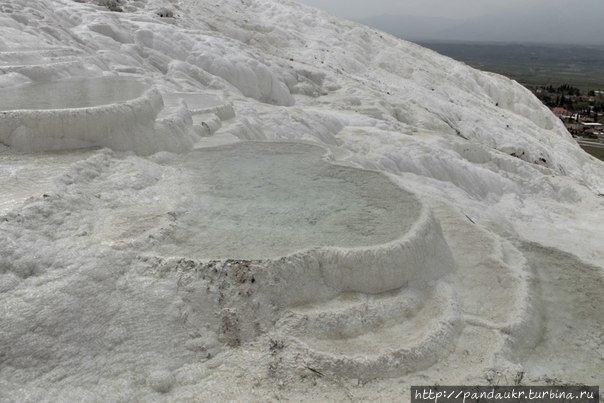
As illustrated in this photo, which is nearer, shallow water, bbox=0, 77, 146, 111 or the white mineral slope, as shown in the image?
the white mineral slope

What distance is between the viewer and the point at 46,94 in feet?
36.8

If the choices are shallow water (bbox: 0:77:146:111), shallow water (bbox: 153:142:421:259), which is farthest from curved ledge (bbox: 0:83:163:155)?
shallow water (bbox: 153:142:421:259)

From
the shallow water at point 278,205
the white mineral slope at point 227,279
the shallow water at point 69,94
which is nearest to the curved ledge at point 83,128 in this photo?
the white mineral slope at point 227,279

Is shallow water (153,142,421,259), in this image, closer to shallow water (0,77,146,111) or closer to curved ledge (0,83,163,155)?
curved ledge (0,83,163,155)

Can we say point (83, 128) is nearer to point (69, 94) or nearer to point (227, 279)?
point (69, 94)

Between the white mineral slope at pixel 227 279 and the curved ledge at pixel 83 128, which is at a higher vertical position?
the curved ledge at pixel 83 128

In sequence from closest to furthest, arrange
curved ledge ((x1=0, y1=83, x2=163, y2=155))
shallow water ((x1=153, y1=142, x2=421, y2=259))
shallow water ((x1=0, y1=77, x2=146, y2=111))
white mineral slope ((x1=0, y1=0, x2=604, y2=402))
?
white mineral slope ((x1=0, y1=0, x2=604, y2=402)) < shallow water ((x1=153, y1=142, x2=421, y2=259)) < curved ledge ((x1=0, y1=83, x2=163, y2=155)) < shallow water ((x1=0, y1=77, x2=146, y2=111))

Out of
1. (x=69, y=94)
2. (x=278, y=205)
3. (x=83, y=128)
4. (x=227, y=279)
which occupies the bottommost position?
(x=227, y=279)

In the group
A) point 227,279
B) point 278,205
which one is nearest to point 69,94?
point 278,205

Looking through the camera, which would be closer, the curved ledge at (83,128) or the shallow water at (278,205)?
the shallow water at (278,205)

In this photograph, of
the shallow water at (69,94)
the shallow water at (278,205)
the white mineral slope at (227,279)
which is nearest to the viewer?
the white mineral slope at (227,279)

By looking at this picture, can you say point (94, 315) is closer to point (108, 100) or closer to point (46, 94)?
point (108, 100)

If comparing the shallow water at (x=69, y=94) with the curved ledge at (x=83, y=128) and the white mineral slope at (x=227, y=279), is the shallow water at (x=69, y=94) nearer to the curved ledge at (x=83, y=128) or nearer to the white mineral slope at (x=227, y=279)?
the white mineral slope at (x=227, y=279)

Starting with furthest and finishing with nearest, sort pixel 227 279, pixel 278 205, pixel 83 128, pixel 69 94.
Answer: pixel 69 94 < pixel 83 128 < pixel 278 205 < pixel 227 279
